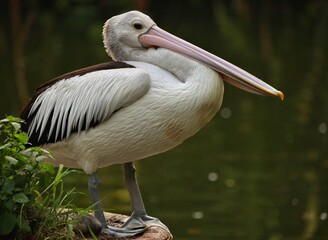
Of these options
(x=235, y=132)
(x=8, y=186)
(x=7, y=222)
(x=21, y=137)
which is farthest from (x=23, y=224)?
(x=235, y=132)

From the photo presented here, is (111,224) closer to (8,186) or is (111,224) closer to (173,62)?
(173,62)

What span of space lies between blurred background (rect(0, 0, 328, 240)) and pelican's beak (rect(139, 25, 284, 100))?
17.6 ft

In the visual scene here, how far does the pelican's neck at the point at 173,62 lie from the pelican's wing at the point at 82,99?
181 mm

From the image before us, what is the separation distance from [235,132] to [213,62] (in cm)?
1017

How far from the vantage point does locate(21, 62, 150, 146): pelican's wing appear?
223 inches

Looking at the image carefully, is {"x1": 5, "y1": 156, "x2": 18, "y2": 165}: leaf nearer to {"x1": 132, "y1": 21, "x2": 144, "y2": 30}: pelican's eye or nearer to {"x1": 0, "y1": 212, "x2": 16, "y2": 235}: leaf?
{"x1": 0, "y1": 212, "x2": 16, "y2": 235}: leaf

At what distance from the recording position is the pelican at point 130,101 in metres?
5.62

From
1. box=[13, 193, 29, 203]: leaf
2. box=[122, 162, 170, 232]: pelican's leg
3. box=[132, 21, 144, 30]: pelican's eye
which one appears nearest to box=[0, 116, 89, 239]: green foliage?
box=[13, 193, 29, 203]: leaf

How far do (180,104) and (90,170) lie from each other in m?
0.68

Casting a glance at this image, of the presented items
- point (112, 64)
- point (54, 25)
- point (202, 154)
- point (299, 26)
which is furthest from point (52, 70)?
point (112, 64)

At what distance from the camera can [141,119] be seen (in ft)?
18.4

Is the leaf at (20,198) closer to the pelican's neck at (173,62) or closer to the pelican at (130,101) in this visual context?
the pelican at (130,101)

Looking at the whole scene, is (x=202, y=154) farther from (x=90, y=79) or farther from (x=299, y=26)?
(x=299, y=26)

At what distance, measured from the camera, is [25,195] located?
5016 millimetres
